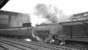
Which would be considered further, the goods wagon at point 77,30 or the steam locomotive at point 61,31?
the steam locomotive at point 61,31

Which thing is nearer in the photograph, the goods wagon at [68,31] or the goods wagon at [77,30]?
the goods wagon at [77,30]

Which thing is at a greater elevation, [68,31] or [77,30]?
[77,30]

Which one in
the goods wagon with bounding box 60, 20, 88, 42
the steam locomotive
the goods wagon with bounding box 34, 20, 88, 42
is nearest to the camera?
the goods wagon with bounding box 60, 20, 88, 42

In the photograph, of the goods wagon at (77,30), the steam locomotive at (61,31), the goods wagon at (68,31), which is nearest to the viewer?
the goods wagon at (77,30)

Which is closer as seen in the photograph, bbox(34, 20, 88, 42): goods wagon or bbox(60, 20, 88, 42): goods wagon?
bbox(60, 20, 88, 42): goods wagon

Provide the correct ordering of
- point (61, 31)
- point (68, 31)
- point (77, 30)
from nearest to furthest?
point (77, 30) → point (68, 31) → point (61, 31)

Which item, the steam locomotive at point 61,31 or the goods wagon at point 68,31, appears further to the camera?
the steam locomotive at point 61,31

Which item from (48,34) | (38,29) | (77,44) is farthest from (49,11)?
(77,44)

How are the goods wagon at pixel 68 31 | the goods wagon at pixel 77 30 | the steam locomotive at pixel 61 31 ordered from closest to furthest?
the goods wagon at pixel 77 30 < the goods wagon at pixel 68 31 < the steam locomotive at pixel 61 31

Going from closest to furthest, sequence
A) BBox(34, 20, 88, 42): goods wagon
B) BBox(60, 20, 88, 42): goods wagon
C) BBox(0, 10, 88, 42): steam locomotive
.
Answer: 1. BBox(60, 20, 88, 42): goods wagon
2. BBox(34, 20, 88, 42): goods wagon
3. BBox(0, 10, 88, 42): steam locomotive

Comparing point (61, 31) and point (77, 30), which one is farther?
point (61, 31)

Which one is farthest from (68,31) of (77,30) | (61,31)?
(77,30)

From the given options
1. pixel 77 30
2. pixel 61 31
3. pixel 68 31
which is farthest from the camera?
pixel 61 31

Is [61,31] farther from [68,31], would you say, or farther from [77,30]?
[77,30]
